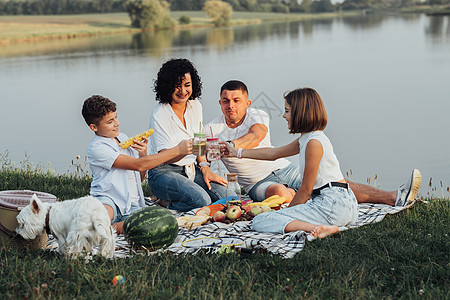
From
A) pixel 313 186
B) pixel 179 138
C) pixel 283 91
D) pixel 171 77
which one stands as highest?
pixel 171 77

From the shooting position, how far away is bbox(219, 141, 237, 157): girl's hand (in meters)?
7.26

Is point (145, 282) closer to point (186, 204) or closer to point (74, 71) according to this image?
point (186, 204)

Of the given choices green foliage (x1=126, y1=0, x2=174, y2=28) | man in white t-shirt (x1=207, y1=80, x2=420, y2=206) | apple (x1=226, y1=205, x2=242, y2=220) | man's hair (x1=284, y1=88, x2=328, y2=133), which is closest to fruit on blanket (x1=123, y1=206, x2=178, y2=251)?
apple (x1=226, y1=205, x2=242, y2=220)

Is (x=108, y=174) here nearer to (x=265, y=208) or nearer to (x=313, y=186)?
(x=265, y=208)

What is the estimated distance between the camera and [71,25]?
55.3 metres

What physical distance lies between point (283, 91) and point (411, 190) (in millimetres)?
12377

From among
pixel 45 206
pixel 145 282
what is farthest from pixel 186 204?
pixel 145 282

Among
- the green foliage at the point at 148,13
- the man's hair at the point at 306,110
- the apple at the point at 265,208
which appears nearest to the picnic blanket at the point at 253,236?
the apple at the point at 265,208

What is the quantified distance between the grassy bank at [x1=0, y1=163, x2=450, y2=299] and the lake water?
470 cm

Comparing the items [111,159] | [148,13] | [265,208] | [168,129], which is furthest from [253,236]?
[148,13]

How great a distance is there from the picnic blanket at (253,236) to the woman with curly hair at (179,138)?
43cm

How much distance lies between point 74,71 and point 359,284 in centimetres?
2515

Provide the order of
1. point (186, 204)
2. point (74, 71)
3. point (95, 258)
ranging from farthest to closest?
point (74, 71) → point (186, 204) → point (95, 258)

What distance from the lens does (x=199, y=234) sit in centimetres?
627
